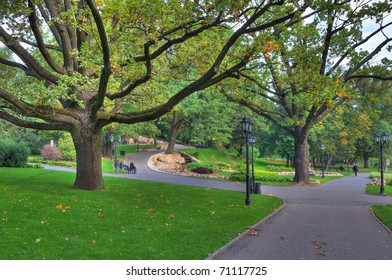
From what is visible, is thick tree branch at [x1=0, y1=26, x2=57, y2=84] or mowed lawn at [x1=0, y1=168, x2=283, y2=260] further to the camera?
thick tree branch at [x1=0, y1=26, x2=57, y2=84]

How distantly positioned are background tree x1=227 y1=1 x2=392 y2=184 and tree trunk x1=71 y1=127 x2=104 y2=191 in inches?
247

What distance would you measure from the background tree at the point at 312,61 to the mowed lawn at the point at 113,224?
517cm

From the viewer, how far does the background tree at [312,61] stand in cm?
1288

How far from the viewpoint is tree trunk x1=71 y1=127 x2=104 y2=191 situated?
1384cm

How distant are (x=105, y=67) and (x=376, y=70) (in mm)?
14234

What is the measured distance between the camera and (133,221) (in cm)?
912

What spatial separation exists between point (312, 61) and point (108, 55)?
7.72 meters

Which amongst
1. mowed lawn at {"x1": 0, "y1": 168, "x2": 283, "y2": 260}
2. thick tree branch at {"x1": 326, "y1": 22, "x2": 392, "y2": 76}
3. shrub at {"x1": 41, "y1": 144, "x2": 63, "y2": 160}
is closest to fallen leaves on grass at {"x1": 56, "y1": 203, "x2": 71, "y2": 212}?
mowed lawn at {"x1": 0, "y1": 168, "x2": 283, "y2": 260}

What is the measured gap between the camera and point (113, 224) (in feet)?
28.3

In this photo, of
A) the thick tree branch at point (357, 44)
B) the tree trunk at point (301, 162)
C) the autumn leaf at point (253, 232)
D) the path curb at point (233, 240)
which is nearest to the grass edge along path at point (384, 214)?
the path curb at point (233, 240)

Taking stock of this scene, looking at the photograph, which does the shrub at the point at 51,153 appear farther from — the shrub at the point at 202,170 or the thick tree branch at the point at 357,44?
the thick tree branch at the point at 357,44

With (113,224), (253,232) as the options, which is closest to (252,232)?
(253,232)

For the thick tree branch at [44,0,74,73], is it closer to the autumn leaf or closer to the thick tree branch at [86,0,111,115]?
the thick tree branch at [86,0,111,115]

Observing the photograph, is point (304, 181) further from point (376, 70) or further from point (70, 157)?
point (70, 157)
